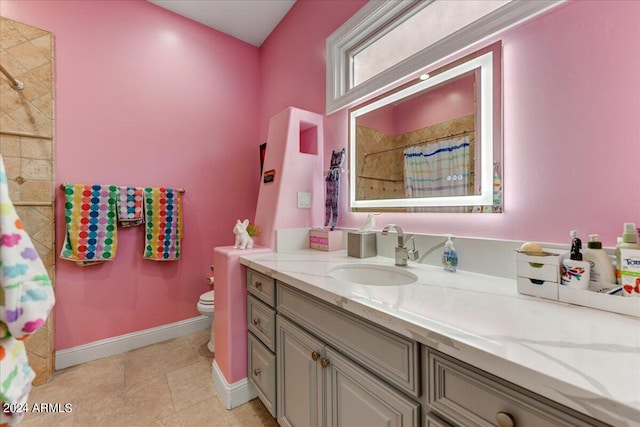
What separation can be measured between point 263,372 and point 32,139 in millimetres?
2112

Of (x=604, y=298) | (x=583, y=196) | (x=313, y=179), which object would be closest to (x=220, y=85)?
(x=313, y=179)

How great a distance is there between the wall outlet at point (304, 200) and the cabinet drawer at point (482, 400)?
4.29 feet

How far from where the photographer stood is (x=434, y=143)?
1.28 m

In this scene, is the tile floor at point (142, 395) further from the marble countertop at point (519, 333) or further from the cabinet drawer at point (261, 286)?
the marble countertop at point (519, 333)

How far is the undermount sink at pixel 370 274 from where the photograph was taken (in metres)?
1.17

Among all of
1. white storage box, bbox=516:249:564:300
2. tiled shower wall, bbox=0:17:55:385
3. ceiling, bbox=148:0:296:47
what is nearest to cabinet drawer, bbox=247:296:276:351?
white storage box, bbox=516:249:564:300

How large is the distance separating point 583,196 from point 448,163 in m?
0.49

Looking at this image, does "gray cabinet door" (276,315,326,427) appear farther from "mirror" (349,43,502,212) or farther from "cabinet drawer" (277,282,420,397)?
"mirror" (349,43,502,212)

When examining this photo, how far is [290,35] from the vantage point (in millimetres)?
2219

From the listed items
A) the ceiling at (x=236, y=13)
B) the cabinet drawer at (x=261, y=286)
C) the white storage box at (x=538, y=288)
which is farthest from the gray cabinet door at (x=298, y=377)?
the ceiling at (x=236, y=13)

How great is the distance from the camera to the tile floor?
1.38 meters

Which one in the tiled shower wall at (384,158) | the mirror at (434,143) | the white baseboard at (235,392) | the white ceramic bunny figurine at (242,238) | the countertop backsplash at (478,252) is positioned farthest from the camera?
the white ceramic bunny figurine at (242,238)

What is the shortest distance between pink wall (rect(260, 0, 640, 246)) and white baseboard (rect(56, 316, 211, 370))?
2.34 metres

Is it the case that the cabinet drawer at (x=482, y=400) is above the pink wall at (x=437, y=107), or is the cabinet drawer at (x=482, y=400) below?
below
